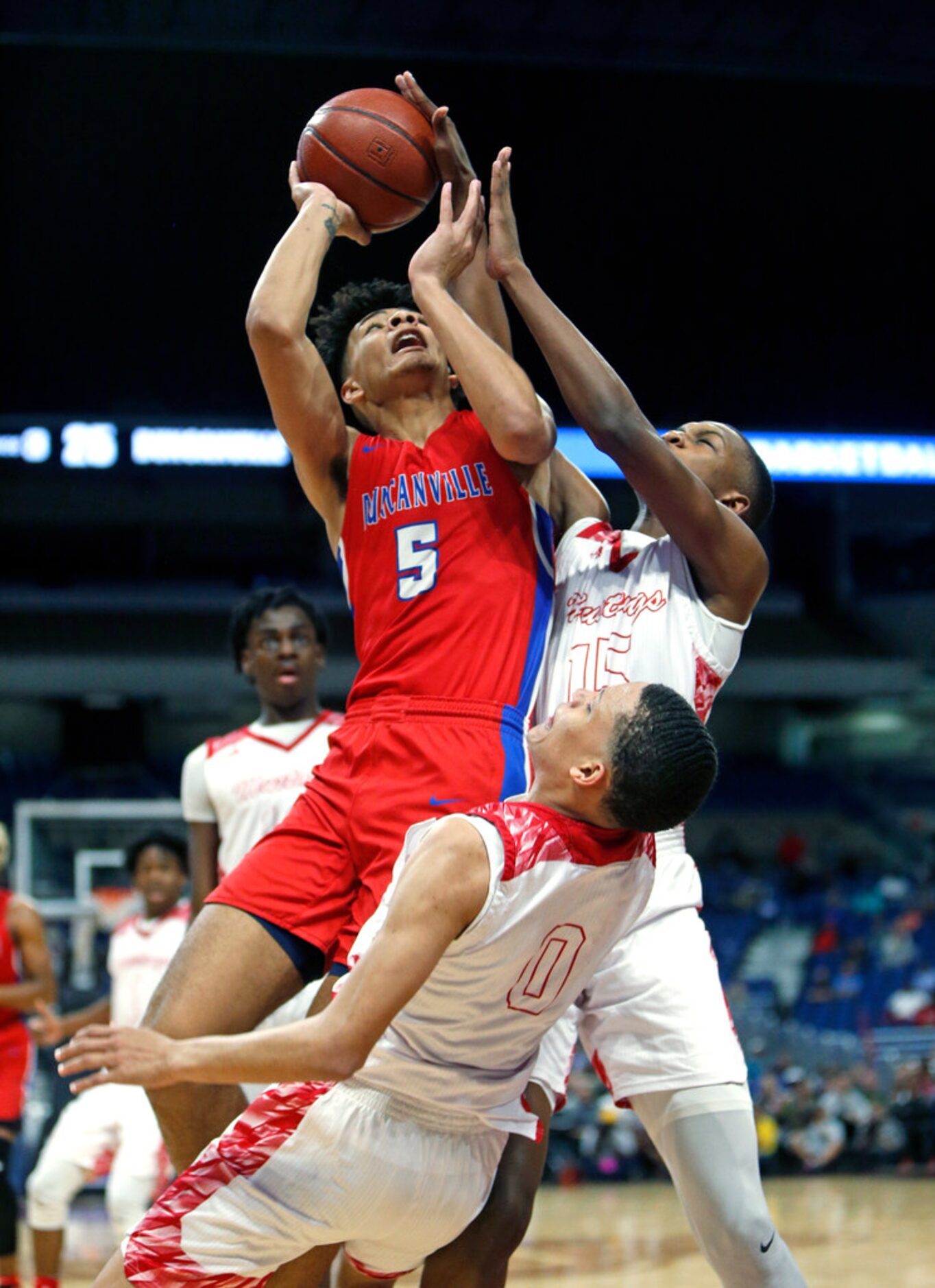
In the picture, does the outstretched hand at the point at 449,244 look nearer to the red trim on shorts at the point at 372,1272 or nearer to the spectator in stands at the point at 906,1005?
the red trim on shorts at the point at 372,1272

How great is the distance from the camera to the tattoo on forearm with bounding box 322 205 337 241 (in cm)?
346

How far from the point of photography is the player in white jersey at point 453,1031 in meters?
2.61

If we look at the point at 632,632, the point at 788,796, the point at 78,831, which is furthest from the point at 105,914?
the point at 788,796

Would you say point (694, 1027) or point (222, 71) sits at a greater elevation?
point (222, 71)

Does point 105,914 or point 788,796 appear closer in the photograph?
point 105,914

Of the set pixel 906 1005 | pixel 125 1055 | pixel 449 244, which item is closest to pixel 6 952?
pixel 449 244

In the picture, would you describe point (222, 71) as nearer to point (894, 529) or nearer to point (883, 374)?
point (883, 374)

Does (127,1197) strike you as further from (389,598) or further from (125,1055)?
(125,1055)

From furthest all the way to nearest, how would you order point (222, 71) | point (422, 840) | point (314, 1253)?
point (222, 71) → point (314, 1253) → point (422, 840)

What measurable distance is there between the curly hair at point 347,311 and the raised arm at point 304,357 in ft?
0.85

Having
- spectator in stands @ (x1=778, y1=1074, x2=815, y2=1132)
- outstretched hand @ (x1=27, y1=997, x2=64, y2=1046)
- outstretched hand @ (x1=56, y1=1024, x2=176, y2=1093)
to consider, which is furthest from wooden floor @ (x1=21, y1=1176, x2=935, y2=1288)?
outstretched hand @ (x1=56, y1=1024, x2=176, y2=1093)

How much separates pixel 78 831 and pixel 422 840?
447 inches

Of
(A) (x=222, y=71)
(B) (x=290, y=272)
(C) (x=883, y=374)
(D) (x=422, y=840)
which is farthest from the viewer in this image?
(C) (x=883, y=374)

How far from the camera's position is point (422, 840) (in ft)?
Result: 8.57
